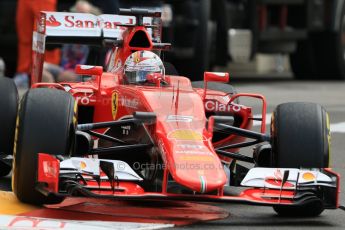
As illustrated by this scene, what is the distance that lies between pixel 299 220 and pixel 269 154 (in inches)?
21.1

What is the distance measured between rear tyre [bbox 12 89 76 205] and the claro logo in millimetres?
1444

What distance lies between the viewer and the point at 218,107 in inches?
384

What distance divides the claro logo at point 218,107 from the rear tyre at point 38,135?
4.74ft

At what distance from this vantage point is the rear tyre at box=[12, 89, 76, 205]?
8.39 m

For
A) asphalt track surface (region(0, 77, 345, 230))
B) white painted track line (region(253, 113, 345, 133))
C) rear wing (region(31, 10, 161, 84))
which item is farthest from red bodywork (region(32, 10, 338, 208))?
white painted track line (region(253, 113, 345, 133))

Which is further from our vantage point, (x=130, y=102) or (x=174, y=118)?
(x=130, y=102)

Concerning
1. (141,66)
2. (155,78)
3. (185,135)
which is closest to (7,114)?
(141,66)

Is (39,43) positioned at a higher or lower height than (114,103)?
higher

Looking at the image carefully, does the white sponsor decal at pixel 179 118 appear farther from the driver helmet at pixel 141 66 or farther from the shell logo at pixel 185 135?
the driver helmet at pixel 141 66

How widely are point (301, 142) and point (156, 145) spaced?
0.92 meters

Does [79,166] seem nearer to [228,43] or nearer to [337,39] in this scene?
[228,43]

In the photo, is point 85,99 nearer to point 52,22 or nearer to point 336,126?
point 52,22

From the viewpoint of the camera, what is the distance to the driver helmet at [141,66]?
9578 millimetres

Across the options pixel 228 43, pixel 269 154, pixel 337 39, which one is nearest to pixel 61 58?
pixel 228 43
